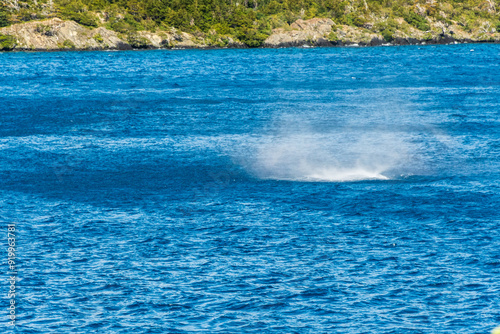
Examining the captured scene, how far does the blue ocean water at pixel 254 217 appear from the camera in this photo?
1206 inches

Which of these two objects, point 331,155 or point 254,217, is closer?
point 254,217

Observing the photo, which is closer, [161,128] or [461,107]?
[161,128]

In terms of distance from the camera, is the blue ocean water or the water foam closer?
the blue ocean water

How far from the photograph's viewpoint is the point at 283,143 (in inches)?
2726

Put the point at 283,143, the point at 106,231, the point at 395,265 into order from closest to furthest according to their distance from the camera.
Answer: the point at 395,265, the point at 106,231, the point at 283,143

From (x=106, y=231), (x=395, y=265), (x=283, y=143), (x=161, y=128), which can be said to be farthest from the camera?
(x=161, y=128)

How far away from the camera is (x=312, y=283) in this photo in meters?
33.3

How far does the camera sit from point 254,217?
43469 millimetres

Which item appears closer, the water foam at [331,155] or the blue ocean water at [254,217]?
the blue ocean water at [254,217]

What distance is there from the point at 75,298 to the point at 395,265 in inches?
616

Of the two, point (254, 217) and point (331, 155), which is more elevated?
point (254, 217)

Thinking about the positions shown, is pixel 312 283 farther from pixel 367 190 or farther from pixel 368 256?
pixel 367 190

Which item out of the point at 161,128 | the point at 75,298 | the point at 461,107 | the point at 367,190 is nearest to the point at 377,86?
the point at 461,107

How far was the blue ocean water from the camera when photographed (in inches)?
1206
